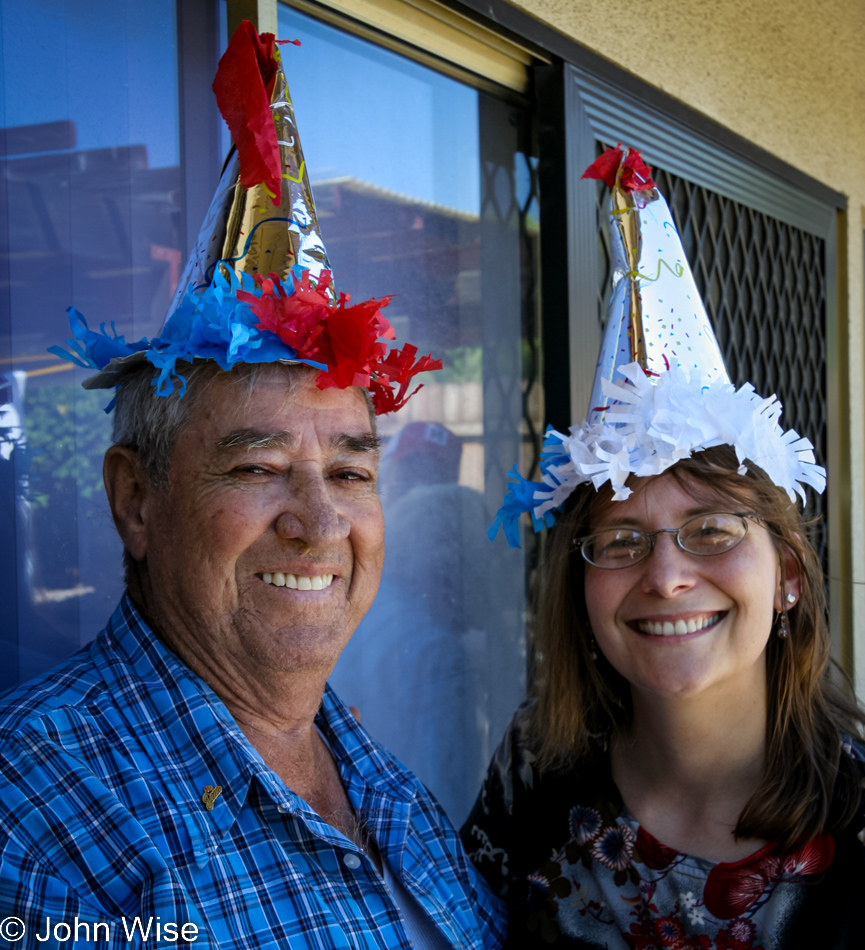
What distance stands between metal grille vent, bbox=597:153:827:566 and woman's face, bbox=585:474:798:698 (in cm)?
130

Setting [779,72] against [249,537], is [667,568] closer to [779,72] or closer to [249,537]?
[249,537]

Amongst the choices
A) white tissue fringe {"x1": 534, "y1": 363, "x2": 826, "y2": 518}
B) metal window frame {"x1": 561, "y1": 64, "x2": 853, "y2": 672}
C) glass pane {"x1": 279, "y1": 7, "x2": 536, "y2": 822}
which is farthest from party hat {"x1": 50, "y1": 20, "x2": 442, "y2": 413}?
metal window frame {"x1": 561, "y1": 64, "x2": 853, "y2": 672}

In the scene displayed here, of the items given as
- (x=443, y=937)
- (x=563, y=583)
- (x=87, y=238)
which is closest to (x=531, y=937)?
(x=443, y=937)

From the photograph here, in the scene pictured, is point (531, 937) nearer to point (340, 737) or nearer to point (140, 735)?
point (340, 737)

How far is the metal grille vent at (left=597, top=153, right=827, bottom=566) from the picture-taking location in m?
3.49

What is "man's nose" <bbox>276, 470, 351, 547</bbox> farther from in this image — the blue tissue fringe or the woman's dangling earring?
the woman's dangling earring

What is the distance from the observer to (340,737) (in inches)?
75.7

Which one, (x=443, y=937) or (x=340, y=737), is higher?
(x=340, y=737)

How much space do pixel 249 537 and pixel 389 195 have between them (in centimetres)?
147

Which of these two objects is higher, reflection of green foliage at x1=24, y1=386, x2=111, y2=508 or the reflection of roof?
the reflection of roof

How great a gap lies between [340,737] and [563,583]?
2.13 ft

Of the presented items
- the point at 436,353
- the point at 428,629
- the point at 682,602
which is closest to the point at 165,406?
the point at 682,602

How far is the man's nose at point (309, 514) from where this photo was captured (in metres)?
1.59

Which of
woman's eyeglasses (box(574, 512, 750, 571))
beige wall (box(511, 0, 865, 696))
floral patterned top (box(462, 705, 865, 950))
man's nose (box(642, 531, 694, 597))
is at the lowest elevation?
floral patterned top (box(462, 705, 865, 950))
